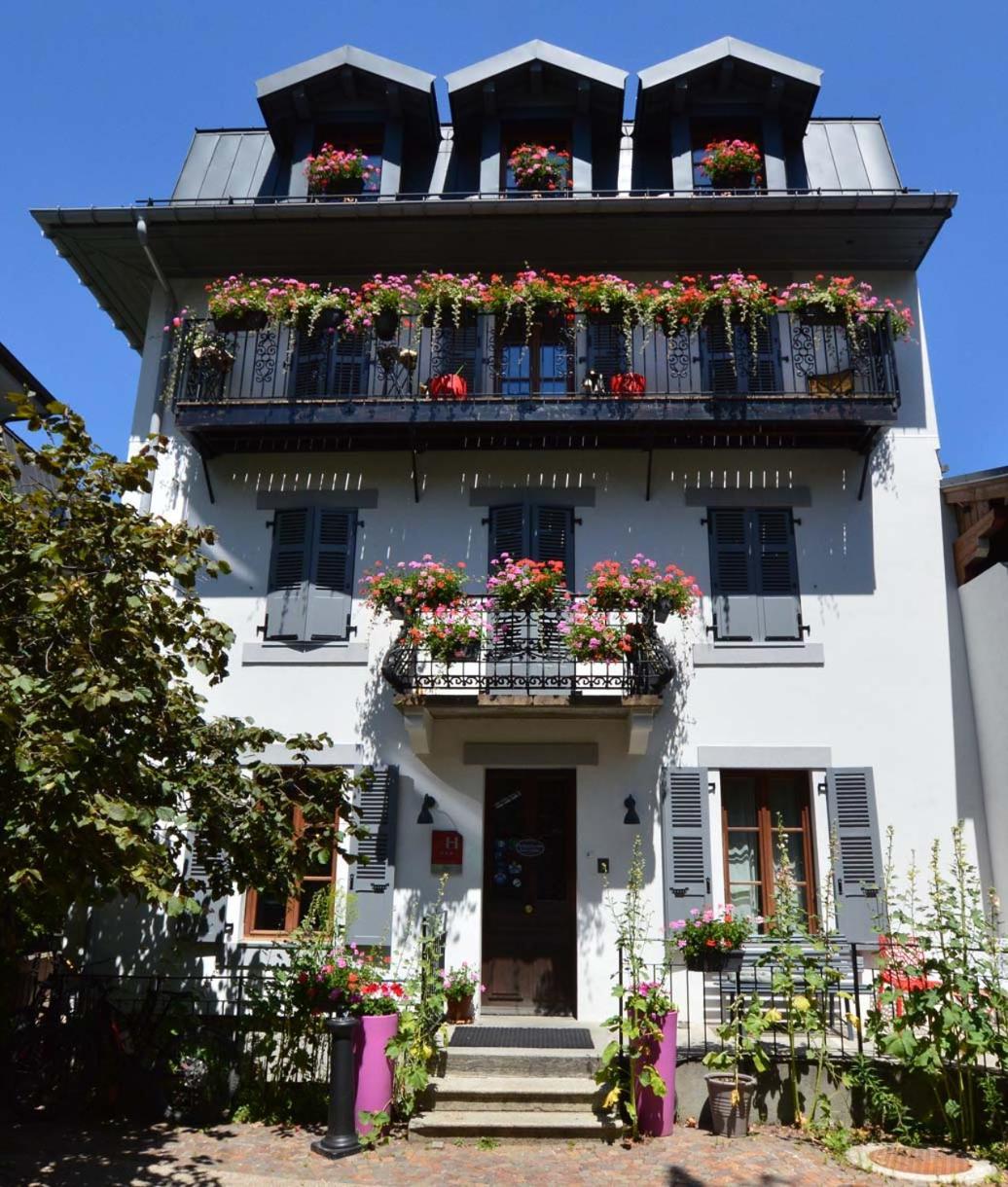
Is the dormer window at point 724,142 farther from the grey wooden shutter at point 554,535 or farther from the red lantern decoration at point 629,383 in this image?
the grey wooden shutter at point 554,535

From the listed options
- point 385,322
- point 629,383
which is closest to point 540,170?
point 385,322

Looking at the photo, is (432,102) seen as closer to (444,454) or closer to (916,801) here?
(444,454)

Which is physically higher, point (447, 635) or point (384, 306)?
point (384, 306)

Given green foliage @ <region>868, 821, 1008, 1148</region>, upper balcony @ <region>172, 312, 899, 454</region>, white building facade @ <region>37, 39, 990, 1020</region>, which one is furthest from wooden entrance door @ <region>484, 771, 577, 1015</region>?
upper balcony @ <region>172, 312, 899, 454</region>

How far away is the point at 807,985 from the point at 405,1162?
362 cm

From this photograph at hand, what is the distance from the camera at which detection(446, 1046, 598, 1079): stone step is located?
825 centimetres

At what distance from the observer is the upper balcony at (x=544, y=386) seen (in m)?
10.8

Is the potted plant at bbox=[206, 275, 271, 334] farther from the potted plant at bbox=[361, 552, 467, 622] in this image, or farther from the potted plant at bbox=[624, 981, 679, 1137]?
the potted plant at bbox=[624, 981, 679, 1137]

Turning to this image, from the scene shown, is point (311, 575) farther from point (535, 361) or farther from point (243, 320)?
point (535, 361)

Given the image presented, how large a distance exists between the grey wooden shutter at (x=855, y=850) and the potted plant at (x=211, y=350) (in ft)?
28.2

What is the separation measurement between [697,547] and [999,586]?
328 cm

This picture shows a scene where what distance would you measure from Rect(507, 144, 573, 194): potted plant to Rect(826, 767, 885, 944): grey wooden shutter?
8.33 metres

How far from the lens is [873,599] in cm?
1080

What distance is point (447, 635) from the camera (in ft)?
32.5
